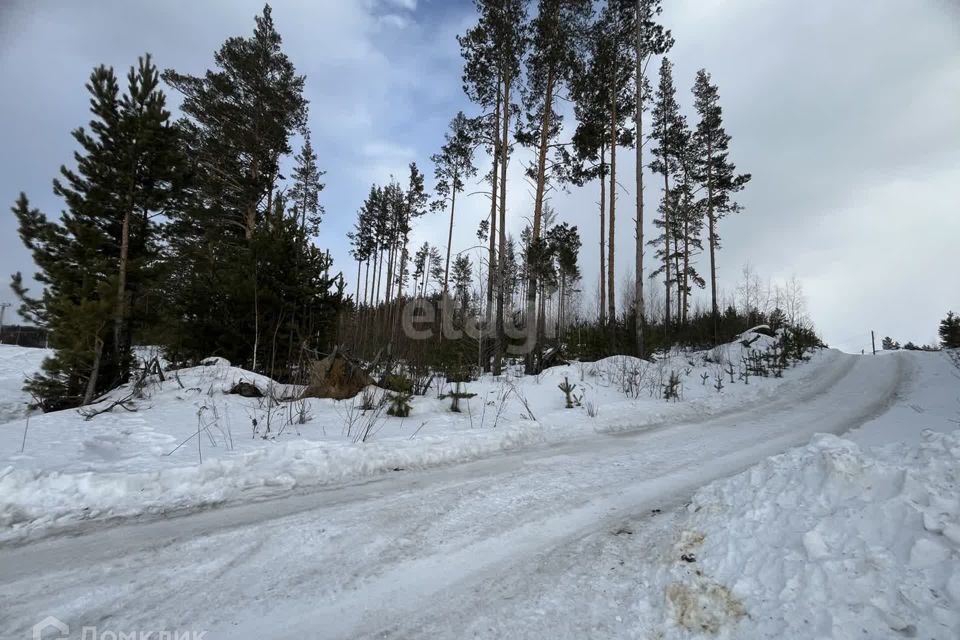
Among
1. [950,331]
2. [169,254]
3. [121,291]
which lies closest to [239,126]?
[169,254]

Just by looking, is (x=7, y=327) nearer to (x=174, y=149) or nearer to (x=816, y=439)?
(x=174, y=149)

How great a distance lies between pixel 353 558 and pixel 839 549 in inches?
110

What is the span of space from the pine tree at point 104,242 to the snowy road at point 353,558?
6712 mm

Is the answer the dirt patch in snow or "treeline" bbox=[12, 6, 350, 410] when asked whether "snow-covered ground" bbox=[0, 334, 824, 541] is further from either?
the dirt patch in snow

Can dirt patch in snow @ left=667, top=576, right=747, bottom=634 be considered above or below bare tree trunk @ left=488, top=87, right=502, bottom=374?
below

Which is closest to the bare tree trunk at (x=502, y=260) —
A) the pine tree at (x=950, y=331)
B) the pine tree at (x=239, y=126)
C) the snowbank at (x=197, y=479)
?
the snowbank at (x=197, y=479)

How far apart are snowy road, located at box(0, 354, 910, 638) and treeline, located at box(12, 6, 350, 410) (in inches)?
250

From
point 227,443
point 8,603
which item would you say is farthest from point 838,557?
point 227,443

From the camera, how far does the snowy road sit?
69.1 inches

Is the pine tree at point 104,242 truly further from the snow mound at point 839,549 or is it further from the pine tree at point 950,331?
the pine tree at point 950,331

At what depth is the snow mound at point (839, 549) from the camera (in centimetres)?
156

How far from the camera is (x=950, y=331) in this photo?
21.5 m

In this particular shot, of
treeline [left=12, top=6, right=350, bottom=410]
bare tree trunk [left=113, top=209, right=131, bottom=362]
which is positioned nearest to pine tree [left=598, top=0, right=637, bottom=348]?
treeline [left=12, top=6, right=350, bottom=410]

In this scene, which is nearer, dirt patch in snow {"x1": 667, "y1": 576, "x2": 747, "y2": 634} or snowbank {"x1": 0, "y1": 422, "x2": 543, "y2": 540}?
dirt patch in snow {"x1": 667, "y1": 576, "x2": 747, "y2": 634}
